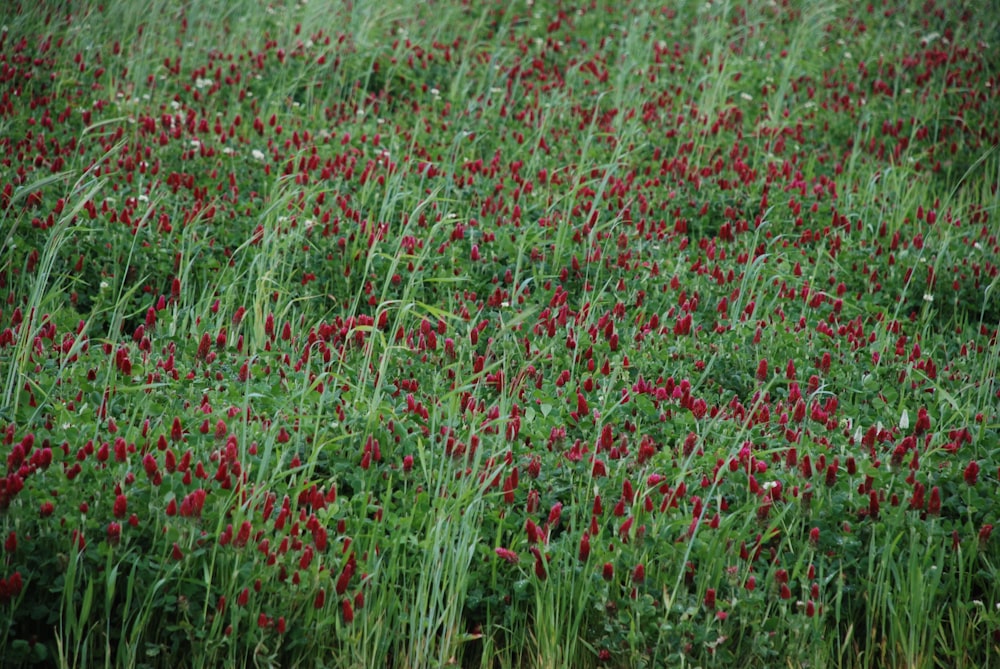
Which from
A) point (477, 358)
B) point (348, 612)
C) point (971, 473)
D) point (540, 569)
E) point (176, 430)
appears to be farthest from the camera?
point (477, 358)

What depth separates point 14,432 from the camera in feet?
10.7

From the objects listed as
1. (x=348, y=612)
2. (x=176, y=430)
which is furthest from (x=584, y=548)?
(x=176, y=430)

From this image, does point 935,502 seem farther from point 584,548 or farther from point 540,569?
point 540,569

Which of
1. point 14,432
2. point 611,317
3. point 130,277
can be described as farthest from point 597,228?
point 14,432

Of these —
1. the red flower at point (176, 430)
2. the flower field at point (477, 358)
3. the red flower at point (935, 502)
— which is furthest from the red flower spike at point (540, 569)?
the red flower at point (935, 502)

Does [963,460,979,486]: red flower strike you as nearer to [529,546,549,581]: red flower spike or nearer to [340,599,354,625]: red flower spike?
[529,546,549,581]: red flower spike

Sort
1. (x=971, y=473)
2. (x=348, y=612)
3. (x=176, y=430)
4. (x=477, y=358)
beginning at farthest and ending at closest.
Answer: (x=477, y=358), (x=971, y=473), (x=176, y=430), (x=348, y=612)

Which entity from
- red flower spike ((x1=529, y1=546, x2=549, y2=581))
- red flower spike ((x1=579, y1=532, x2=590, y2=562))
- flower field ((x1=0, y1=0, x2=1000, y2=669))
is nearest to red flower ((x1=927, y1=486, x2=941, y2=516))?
flower field ((x1=0, y1=0, x2=1000, y2=669))

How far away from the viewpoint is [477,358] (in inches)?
165

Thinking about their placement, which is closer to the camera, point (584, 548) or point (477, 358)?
point (584, 548)

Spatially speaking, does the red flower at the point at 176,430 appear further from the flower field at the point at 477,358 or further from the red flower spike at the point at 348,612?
the red flower spike at the point at 348,612

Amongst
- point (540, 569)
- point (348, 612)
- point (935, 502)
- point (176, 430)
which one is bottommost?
point (348, 612)

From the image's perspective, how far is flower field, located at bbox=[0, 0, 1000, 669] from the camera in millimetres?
3059

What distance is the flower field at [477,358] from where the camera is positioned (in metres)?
3.06
